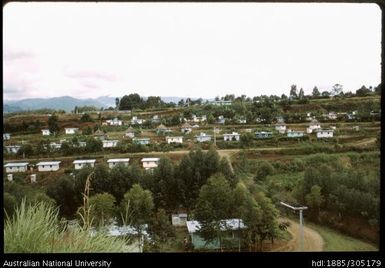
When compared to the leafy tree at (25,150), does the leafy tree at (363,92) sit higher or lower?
higher

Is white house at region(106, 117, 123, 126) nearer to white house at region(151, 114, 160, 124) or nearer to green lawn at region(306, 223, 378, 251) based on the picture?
white house at region(151, 114, 160, 124)

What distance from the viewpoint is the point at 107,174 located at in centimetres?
289

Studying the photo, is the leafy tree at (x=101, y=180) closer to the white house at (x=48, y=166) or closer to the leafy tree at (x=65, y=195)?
the leafy tree at (x=65, y=195)

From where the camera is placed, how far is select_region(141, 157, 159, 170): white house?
289 cm

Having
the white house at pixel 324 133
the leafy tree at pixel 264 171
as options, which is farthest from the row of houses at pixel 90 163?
the white house at pixel 324 133

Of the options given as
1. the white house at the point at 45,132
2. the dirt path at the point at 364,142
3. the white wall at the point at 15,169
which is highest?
the white house at the point at 45,132

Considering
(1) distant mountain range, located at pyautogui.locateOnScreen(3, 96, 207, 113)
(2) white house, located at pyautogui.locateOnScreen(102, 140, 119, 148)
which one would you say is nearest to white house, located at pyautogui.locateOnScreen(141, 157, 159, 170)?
(2) white house, located at pyautogui.locateOnScreen(102, 140, 119, 148)

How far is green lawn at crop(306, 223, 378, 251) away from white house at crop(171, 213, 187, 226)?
882 mm

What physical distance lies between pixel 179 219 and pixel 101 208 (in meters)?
0.54

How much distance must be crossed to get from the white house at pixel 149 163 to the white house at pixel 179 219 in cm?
37

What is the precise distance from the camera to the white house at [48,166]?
9.43 feet

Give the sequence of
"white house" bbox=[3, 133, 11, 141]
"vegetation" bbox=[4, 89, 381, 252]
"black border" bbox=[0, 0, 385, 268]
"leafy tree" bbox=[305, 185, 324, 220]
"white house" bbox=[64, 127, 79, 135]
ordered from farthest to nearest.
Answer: "white house" bbox=[64, 127, 79, 135]
"leafy tree" bbox=[305, 185, 324, 220]
"vegetation" bbox=[4, 89, 381, 252]
"white house" bbox=[3, 133, 11, 141]
"black border" bbox=[0, 0, 385, 268]

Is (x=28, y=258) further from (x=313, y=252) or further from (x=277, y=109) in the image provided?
(x=277, y=109)

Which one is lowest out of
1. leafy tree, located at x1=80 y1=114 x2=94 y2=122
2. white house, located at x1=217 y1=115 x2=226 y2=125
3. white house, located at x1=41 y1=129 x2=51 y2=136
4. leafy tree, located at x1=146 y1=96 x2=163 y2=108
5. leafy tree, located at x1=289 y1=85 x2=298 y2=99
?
white house, located at x1=41 y1=129 x2=51 y2=136
